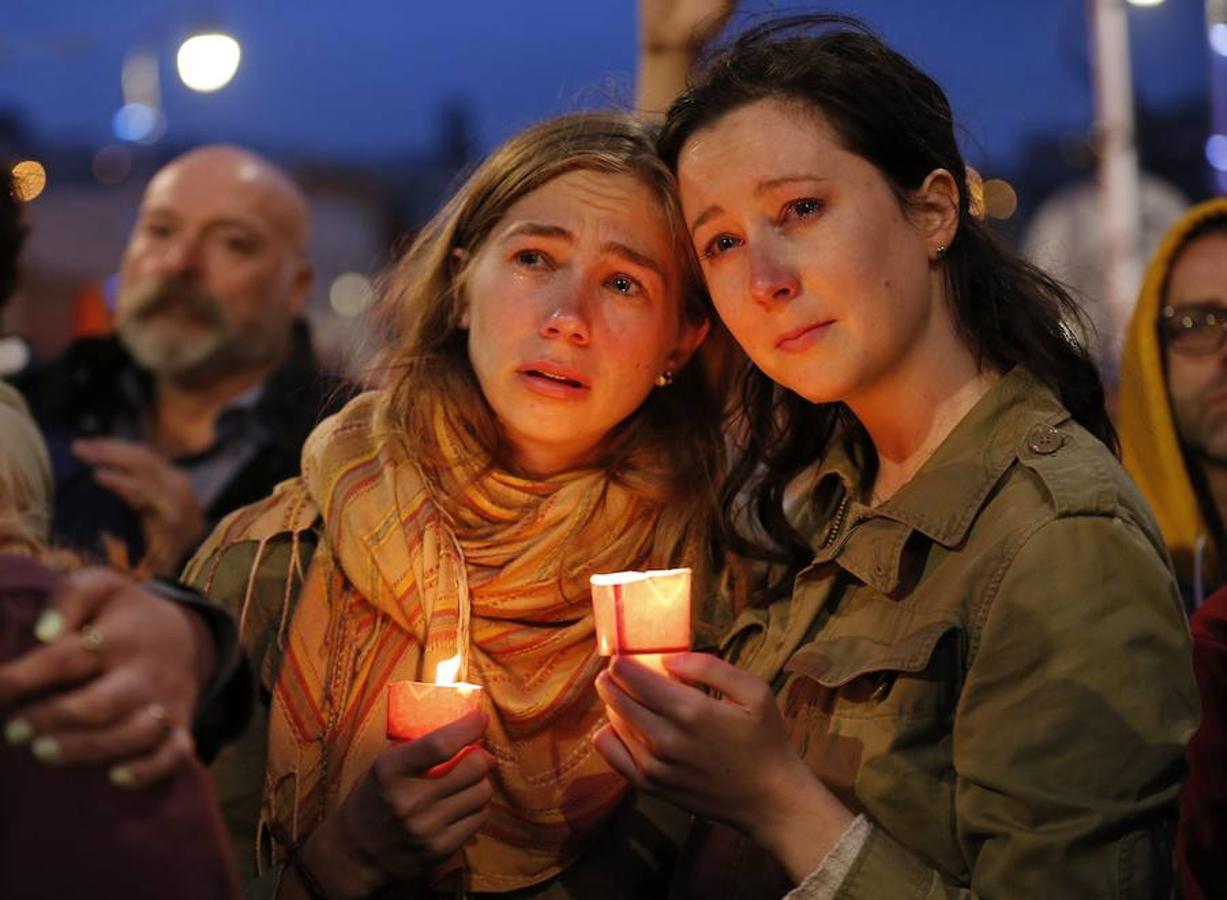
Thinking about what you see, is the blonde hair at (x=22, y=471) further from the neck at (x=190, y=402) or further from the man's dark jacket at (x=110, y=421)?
the neck at (x=190, y=402)

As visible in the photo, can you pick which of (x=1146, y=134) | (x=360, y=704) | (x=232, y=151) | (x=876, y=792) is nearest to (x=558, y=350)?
(x=360, y=704)

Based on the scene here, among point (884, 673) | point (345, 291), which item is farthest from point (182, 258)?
point (345, 291)

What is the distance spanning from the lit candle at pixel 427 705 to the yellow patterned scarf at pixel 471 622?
0.45 metres

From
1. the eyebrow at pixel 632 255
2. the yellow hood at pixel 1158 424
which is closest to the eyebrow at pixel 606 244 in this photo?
the eyebrow at pixel 632 255

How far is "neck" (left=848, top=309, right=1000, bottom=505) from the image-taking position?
113 inches

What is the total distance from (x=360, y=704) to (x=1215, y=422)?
2380 mm

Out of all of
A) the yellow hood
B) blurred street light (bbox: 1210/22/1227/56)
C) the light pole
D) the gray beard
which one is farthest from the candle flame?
the light pole

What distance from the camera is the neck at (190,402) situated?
5.83m

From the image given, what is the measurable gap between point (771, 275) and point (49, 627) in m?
1.57

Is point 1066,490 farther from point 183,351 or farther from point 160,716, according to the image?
point 183,351

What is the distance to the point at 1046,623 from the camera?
2.38m

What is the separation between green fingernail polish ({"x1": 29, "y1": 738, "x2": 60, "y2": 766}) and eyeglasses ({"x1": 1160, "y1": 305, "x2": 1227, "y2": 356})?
340 cm

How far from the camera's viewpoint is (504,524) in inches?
132

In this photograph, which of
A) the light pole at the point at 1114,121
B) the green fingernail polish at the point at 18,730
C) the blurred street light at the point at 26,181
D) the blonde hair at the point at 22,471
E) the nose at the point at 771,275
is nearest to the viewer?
the green fingernail polish at the point at 18,730
